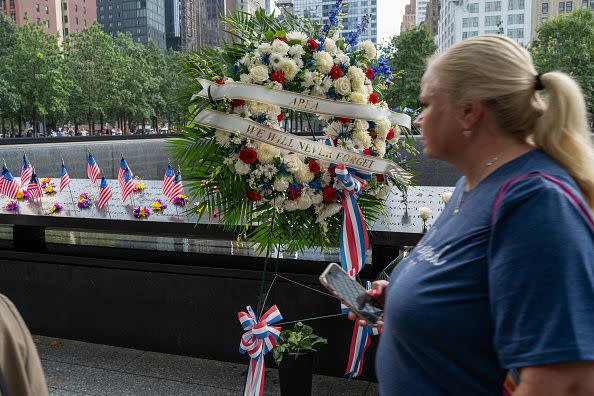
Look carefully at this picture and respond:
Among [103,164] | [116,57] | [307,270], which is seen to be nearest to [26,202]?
[307,270]

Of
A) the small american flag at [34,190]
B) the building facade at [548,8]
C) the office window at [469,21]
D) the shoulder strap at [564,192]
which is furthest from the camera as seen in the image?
the office window at [469,21]

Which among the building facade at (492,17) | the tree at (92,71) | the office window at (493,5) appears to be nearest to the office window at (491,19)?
the building facade at (492,17)

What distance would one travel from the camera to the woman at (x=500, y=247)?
4.10 feet

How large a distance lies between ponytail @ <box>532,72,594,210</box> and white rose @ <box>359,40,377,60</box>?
2.23 meters

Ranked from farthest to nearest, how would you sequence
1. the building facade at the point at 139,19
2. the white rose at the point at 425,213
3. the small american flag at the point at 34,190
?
the building facade at the point at 139,19 → the small american flag at the point at 34,190 → the white rose at the point at 425,213

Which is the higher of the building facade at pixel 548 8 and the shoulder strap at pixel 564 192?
the building facade at pixel 548 8

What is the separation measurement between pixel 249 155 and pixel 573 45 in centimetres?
6581

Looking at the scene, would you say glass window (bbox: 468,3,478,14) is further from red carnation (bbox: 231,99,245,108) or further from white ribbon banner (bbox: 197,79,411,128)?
red carnation (bbox: 231,99,245,108)

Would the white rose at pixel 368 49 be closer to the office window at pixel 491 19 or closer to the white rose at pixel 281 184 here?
the white rose at pixel 281 184

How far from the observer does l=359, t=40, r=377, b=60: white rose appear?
12.1 feet

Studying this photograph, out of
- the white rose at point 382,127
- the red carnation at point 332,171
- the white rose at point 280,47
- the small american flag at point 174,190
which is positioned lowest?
the small american flag at point 174,190

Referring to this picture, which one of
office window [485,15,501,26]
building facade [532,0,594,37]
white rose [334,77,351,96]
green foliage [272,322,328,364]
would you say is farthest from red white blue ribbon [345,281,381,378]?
building facade [532,0,594,37]

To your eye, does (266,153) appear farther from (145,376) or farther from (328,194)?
(145,376)

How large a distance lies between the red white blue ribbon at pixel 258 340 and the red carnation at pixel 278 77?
4.40 ft
